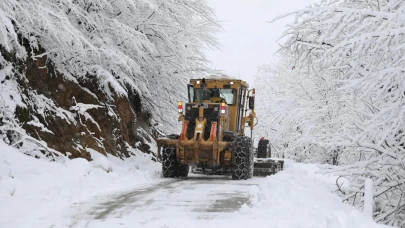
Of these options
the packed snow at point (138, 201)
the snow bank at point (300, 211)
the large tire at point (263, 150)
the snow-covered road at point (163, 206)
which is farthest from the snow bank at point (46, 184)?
the large tire at point (263, 150)

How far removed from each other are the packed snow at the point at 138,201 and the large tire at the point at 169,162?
1.62 meters

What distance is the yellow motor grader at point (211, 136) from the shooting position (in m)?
12.8

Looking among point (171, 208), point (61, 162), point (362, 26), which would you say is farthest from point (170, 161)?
point (362, 26)

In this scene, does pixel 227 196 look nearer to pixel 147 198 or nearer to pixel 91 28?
pixel 147 198

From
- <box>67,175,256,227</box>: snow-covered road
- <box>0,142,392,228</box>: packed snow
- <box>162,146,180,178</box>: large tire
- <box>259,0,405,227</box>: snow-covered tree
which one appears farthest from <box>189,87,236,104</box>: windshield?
<box>259,0,405,227</box>: snow-covered tree

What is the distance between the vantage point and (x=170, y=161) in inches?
521

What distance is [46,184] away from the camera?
851 cm

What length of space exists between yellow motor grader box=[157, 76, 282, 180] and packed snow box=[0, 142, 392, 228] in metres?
1.61

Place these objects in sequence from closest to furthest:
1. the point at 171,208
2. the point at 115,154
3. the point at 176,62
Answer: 1. the point at 171,208
2. the point at 115,154
3. the point at 176,62

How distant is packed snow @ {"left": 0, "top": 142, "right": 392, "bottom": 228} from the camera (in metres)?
6.20

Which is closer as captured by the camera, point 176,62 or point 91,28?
point 91,28

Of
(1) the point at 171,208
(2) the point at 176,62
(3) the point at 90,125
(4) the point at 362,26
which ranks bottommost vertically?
(1) the point at 171,208

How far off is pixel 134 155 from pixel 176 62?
12.0ft

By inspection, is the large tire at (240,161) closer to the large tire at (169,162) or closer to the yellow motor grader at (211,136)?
the yellow motor grader at (211,136)
